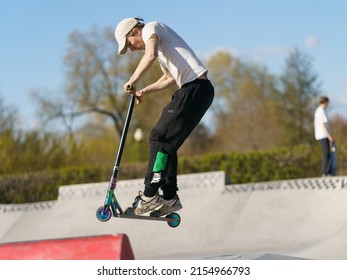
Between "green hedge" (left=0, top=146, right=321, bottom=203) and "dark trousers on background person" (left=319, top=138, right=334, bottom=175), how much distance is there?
9.06 feet

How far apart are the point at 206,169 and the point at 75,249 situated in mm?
12317

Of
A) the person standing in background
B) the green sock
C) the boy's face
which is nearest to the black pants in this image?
the green sock

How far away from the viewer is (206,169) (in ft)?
58.0

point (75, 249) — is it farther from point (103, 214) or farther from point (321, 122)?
point (321, 122)

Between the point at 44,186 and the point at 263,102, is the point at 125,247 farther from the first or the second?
the point at 263,102

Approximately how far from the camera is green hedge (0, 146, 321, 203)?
16.9m

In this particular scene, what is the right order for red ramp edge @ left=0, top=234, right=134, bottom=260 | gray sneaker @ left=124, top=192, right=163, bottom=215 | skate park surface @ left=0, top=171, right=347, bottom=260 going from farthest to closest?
skate park surface @ left=0, top=171, right=347, bottom=260 < gray sneaker @ left=124, top=192, right=163, bottom=215 < red ramp edge @ left=0, top=234, right=134, bottom=260

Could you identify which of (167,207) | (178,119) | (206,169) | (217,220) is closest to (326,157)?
(217,220)

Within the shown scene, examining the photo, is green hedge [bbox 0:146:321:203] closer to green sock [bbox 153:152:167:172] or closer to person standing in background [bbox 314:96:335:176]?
person standing in background [bbox 314:96:335:176]

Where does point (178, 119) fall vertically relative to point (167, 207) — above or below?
above
